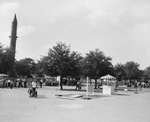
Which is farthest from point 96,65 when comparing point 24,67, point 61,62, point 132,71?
point 24,67

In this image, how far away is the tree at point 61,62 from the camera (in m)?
37.2

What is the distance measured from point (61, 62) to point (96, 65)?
7.22 meters

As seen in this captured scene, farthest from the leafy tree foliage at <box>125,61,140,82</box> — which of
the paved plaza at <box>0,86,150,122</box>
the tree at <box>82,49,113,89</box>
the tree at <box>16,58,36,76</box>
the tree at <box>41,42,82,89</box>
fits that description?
the tree at <box>16,58,36,76</box>

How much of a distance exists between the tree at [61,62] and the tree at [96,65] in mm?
3689

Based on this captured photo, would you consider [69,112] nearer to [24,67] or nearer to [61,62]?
[61,62]

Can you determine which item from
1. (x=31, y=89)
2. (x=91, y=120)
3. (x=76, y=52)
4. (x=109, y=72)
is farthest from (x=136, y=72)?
(x=91, y=120)

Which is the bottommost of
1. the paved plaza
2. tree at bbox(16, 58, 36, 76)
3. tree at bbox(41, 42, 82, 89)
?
the paved plaza

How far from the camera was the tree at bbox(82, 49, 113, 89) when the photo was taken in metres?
41.8

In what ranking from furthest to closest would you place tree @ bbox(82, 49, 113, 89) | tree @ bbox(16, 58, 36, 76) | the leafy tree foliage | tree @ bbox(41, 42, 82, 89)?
tree @ bbox(16, 58, 36, 76) → the leafy tree foliage → tree @ bbox(82, 49, 113, 89) → tree @ bbox(41, 42, 82, 89)

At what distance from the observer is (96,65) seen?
41.6m

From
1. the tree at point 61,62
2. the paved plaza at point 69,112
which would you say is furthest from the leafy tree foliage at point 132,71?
the paved plaza at point 69,112

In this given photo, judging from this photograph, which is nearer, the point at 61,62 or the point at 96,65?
the point at 61,62

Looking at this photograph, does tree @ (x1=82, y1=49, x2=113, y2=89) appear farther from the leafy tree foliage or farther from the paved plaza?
the leafy tree foliage

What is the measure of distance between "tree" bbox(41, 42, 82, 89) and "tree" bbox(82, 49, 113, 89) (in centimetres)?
369
